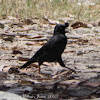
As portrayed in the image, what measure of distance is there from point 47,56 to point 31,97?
954 millimetres

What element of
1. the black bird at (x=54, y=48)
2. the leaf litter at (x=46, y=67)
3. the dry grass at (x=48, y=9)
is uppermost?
the black bird at (x=54, y=48)

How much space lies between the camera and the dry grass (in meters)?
7.54

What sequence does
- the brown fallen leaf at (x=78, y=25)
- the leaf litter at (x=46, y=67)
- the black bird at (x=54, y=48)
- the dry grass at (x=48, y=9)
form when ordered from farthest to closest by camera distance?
the dry grass at (x=48, y=9) → the brown fallen leaf at (x=78, y=25) → the black bird at (x=54, y=48) → the leaf litter at (x=46, y=67)

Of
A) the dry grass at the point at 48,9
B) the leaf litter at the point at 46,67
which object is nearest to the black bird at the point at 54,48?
the leaf litter at the point at 46,67

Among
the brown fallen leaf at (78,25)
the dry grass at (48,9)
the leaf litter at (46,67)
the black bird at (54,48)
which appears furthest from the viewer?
the dry grass at (48,9)

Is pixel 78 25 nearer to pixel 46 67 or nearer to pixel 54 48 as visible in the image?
pixel 46 67

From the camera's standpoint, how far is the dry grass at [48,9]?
24.7 feet

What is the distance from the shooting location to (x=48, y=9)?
792cm

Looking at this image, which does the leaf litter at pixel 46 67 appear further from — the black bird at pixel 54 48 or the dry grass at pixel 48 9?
the dry grass at pixel 48 9

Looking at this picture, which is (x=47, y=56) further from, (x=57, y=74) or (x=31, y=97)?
(x=31, y=97)

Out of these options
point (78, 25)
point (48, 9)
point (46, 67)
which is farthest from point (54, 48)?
point (48, 9)

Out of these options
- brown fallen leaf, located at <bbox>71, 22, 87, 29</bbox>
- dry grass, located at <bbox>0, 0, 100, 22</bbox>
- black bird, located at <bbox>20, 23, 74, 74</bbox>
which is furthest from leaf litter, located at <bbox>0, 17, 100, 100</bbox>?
dry grass, located at <bbox>0, 0, 100, 22</bbox>

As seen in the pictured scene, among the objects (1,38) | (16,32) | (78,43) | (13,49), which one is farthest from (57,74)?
(16,32)

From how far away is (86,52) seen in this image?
15.0 ft
